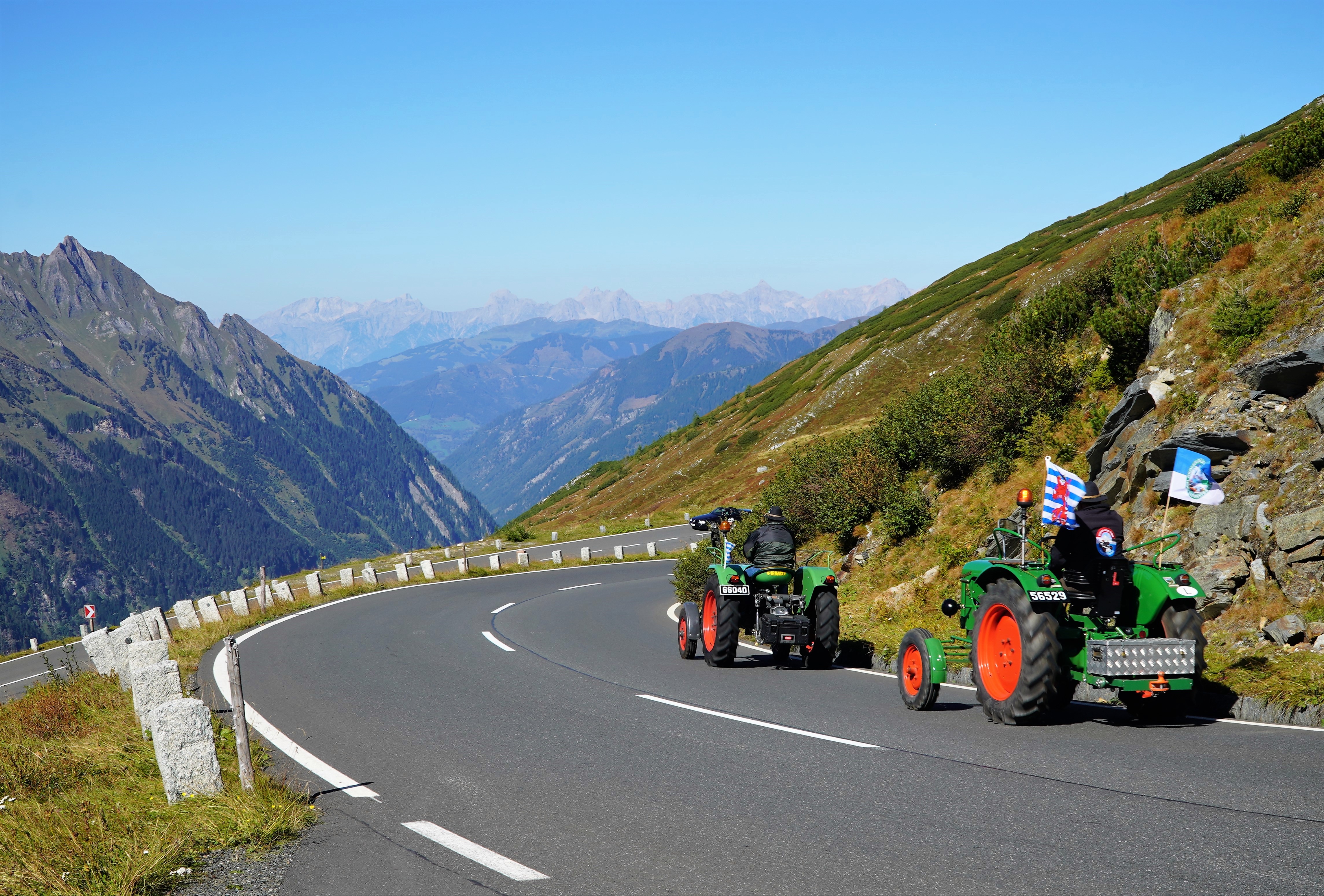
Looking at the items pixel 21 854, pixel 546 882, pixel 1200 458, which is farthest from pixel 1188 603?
pixel 21 854

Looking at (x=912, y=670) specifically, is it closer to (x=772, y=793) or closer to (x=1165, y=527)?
(x=1165, y=527)

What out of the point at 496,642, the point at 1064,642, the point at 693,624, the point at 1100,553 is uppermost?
the point at 1100,553

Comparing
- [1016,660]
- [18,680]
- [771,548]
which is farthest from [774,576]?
[18,680]

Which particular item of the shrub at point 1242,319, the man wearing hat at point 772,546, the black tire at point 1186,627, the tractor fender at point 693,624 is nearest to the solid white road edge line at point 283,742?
the tractor fender at point 693,624

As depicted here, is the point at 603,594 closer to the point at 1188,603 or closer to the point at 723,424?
the point at 1188,603

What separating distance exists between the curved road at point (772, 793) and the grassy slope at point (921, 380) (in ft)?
7.23

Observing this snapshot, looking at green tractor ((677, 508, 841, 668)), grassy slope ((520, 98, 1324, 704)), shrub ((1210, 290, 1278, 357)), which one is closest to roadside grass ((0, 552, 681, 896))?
green tractor ((677, 508, 841, 668))

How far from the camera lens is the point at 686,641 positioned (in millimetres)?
13180

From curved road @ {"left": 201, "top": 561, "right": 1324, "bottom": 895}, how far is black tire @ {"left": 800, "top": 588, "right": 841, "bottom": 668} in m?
0.61

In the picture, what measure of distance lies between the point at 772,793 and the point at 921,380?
51.0m

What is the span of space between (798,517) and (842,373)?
1868 inches

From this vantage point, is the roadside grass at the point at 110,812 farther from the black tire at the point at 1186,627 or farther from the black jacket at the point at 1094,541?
the black tire at the point at 1186,627

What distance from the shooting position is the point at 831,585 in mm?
11516

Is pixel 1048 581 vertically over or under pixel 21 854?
over
